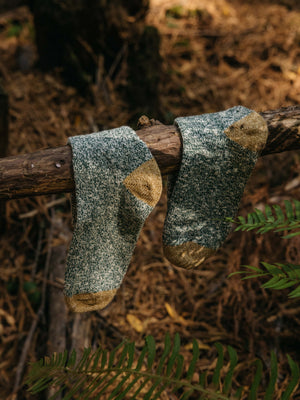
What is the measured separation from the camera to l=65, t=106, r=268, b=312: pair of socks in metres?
0.88

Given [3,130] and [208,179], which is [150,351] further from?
[3,130]

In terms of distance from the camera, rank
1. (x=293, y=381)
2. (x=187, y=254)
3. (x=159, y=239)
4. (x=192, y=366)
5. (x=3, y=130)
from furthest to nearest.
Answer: (x=159, y=239)
(x=3, y=130)
(x=187, y=254)
(x=192, y=366)
(x=293, y=381)

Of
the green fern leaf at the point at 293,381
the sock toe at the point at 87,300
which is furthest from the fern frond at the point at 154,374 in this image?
the sock toe at the point at 87,300

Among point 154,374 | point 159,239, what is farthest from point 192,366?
point 159,239

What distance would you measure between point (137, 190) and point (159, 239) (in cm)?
104

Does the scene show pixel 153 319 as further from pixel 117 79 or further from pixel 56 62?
pixel 56 62

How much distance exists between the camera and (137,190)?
93 centimetres

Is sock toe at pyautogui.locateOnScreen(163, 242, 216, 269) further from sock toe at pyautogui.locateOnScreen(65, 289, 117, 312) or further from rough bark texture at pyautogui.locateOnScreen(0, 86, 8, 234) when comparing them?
rough bark texture at pyautogui.locateOnScreen(0, 86, 8, 234)

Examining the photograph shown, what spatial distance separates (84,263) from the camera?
0.95 meters

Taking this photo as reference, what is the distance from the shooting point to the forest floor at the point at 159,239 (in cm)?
153

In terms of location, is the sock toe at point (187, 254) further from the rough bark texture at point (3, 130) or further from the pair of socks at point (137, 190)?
the rough bark texture at point (3, 130)

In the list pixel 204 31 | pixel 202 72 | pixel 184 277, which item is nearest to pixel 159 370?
pixel 184 277

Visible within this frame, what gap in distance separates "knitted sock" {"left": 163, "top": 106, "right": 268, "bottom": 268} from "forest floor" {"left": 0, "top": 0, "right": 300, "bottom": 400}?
25.4 inches

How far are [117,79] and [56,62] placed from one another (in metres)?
0.57
